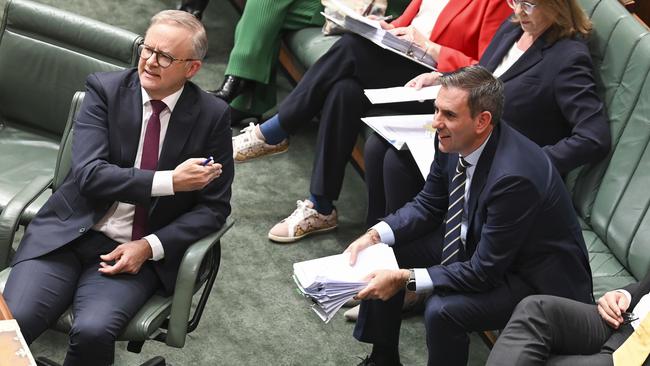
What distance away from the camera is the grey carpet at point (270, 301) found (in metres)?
3.84

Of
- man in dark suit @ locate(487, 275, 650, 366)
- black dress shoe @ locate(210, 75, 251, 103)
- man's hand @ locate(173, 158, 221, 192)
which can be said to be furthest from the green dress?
man in dark suit @ locate(487, 275, 650, 366)

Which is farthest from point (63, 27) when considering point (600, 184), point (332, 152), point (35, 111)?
point (600, 184)

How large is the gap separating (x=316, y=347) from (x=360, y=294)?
27.6 inches

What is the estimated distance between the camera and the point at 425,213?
360 cm

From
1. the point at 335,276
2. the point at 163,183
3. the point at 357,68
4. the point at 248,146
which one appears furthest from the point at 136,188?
the point at 248,146

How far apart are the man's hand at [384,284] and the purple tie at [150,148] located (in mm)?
704

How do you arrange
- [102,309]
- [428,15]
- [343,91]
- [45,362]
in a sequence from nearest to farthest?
[102,309] → [45,362] → [343,91] → [428,15]

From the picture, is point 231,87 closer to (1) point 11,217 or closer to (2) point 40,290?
(1) point 11,217

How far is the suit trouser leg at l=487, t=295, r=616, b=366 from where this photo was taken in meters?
3.13

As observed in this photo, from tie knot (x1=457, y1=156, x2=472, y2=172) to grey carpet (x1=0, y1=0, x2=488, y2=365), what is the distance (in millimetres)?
861

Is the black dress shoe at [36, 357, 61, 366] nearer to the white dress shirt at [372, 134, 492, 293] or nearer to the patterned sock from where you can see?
the white dress shirt at [372, 134, 492, 293]

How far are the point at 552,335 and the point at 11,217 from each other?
Answer: 162 cm

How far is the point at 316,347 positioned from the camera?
3.92m

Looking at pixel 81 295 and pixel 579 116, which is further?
pixel 579 116
